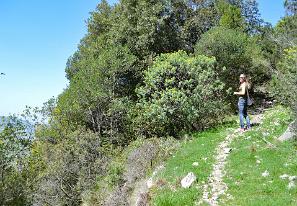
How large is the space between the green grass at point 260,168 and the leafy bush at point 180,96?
602cm

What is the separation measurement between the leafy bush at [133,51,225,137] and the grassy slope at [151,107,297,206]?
448 centimetres

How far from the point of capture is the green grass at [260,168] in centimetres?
1266

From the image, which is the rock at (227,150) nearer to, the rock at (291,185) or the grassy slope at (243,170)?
the grassy slope at (243,170)

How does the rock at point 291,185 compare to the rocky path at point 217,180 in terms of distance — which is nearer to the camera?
the rock at point 291,185

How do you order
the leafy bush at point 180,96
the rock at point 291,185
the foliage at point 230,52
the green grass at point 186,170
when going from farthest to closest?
the foliage at point 230,52
the leafy bush at point 180,96
the green grass at point 186,170
the rock at point 291,185

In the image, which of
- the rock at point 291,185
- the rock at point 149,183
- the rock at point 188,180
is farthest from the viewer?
the rock at point 149,183

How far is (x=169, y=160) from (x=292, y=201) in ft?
28.0

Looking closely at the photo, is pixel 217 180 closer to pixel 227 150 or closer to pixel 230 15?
pixel 227 150

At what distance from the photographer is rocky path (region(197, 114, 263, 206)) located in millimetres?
13652

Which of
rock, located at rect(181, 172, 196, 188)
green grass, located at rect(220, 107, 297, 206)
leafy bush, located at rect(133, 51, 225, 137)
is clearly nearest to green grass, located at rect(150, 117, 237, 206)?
rock, located at rect(181, 172, 196, 188)

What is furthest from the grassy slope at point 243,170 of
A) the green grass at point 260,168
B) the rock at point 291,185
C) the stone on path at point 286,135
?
the stone on path at point 286,135

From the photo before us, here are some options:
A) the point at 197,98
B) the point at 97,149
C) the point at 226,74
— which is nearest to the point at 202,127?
the point at 197,98

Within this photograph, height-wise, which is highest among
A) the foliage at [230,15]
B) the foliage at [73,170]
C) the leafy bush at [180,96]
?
the foliage at [230,15]

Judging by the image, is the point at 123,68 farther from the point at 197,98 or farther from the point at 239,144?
the point at 239,144
